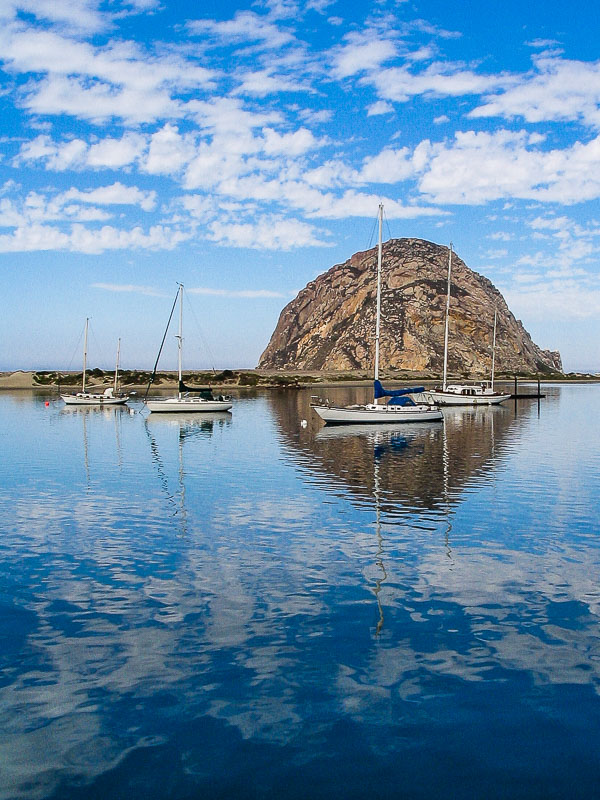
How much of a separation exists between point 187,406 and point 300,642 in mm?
63379

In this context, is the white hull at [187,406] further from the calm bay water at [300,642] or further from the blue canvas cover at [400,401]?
the calm bay water at [300,642]

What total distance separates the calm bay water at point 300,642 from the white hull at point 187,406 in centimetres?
4581

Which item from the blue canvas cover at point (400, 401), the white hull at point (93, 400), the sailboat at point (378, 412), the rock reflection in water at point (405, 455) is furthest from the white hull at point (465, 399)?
the white hull at point (93, 400)

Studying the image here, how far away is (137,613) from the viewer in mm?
13305

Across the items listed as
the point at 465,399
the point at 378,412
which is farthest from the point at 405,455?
the point at 465,399

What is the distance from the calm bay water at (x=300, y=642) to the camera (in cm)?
841

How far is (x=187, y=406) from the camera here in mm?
73938

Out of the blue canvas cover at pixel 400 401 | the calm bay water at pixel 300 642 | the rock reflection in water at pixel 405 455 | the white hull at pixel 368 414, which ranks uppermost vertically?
the blue canvas cover at pixel 400 401

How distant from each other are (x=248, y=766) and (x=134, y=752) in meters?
1.52

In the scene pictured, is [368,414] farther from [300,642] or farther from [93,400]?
[93,400]

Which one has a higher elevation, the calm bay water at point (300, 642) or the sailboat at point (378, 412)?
the sailboat at point (378, 412)

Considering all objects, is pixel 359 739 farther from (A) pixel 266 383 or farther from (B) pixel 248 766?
(A) pixel 266 383

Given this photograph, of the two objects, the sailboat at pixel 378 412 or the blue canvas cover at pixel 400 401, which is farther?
the blue canvas cover at pixel 400 401

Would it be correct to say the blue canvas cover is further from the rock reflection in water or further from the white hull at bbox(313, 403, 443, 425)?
the rock reflection in water
